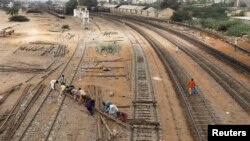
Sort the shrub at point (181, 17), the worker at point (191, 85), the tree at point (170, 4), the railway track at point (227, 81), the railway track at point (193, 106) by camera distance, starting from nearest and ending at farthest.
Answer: the railway track at point (193, 106), the railway track at point (227, 81), the worker at point (191, 85), the shrub at point (181, 17), the tree at point (170, 4)

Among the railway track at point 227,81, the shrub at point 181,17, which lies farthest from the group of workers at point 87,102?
the shrub at point 181,17

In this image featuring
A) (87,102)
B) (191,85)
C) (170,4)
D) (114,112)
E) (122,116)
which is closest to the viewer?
(122,116)

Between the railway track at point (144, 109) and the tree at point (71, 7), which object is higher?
the tree at point (71, 7)

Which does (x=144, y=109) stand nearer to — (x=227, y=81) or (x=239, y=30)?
(x=227, y=81)

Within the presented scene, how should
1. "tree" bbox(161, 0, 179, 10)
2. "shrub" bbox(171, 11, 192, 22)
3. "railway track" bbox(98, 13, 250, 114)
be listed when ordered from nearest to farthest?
1. "railway track" bbox(98, 13, 250, 114)
2. "shrub" bbox(171, 11, 192, 22)
3. "tree" bbox(161, 0, 179, 10)

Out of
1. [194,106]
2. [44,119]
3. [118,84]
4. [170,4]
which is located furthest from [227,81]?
[170,4]

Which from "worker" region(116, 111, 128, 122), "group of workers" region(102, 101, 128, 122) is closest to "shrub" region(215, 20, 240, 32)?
"group of workers" region(102, 101, 128, 122)

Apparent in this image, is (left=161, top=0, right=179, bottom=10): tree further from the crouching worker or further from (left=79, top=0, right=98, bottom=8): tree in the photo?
the crouching worker

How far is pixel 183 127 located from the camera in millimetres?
17453

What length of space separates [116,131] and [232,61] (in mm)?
19555

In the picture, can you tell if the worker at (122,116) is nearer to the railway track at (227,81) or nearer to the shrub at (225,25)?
the railway track at (227,81)

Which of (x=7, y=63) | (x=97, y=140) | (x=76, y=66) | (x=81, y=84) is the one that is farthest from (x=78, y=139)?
(x=7, y=63)

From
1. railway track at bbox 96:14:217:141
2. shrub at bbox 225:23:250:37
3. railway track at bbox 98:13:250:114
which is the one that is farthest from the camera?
shrub at bbox 225:23:250:37

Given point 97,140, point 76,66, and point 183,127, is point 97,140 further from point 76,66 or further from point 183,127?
point 76,66
